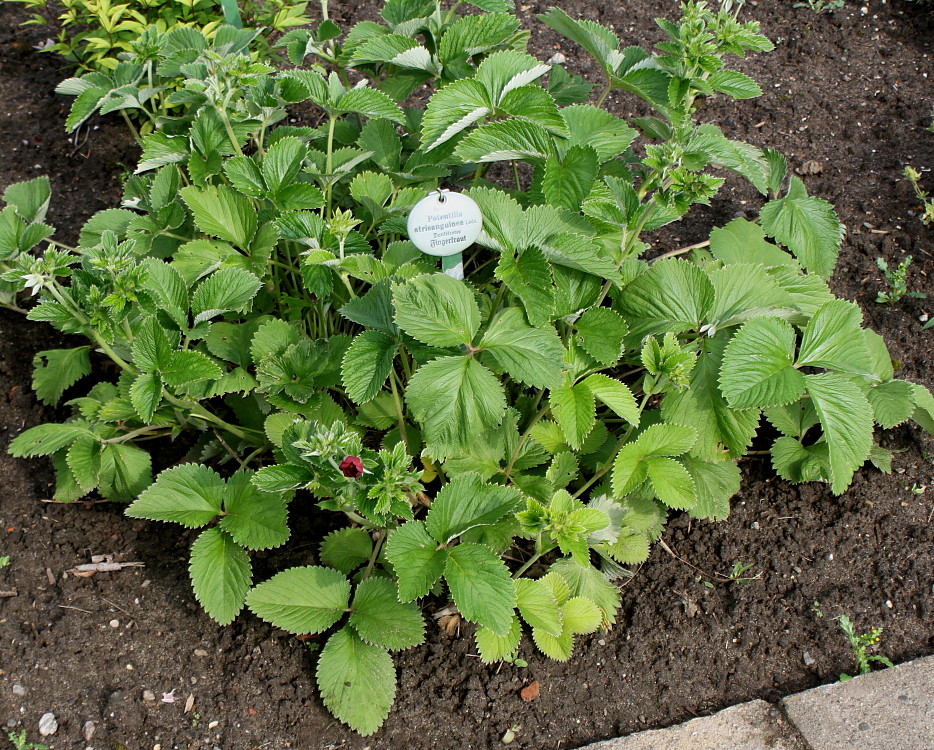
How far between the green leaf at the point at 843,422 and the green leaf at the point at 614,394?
1.40 ft

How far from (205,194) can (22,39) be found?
2.15m

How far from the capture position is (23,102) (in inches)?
129

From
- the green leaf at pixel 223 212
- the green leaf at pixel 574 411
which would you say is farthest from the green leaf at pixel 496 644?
the green leaf at pixel 223 212

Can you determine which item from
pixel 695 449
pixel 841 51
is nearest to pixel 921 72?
pixel 841 51

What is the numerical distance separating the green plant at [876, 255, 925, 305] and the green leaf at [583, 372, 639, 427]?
51.0 inches

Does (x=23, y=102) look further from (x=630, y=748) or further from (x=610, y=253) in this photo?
(x=630, y=748)

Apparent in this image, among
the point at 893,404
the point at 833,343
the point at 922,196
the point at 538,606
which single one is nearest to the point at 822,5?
the point at 922,196

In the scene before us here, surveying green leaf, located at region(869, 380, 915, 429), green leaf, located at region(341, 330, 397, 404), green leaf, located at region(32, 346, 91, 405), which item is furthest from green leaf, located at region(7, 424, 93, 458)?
green leaf, located at region(869, 380, 915, 429)

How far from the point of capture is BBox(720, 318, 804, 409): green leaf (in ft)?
5.97

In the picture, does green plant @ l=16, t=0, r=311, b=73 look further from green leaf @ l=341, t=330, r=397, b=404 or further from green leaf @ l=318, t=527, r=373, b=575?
green leaf @ l=318, t=527, r=373, b=575

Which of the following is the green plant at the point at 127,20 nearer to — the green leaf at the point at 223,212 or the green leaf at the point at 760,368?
the green leaf at the point at 223,212

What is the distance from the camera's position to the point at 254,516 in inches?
73.1

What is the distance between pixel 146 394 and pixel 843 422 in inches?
63.5

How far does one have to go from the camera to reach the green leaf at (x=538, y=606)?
1.79 meters
